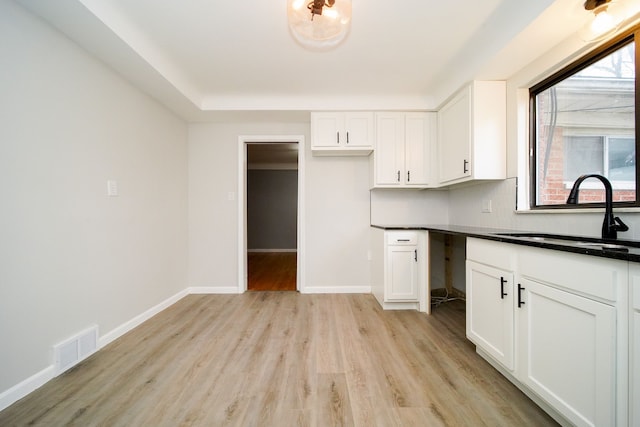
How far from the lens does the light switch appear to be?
6.75 feet

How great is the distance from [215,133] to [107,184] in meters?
1.59

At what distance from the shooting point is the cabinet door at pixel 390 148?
2.99 m

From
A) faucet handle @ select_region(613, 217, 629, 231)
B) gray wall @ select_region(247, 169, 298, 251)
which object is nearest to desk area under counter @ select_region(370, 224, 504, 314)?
faucet handle @ select_region(613, 217, 629, 231)

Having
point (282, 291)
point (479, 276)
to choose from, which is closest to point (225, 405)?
point (479, 276)

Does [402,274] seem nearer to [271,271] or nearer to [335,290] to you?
[335,290]

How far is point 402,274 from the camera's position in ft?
8.72

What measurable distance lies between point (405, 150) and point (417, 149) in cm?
15

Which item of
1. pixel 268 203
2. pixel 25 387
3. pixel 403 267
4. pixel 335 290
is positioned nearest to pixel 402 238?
pixel 403 267

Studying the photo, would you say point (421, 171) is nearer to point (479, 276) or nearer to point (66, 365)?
point (479, 276)

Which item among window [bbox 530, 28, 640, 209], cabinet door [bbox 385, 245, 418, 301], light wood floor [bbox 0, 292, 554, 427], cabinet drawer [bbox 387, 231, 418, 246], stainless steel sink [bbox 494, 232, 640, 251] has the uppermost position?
window [bbox 530, 28, 640, 209]

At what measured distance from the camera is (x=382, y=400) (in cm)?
140

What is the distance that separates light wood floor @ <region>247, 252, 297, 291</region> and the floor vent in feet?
5.88

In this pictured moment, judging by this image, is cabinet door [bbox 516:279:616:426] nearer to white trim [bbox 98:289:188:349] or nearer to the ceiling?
the ceiling

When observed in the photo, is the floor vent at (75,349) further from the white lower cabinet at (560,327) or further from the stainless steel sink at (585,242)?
the stainless steel sink at (585,242)
